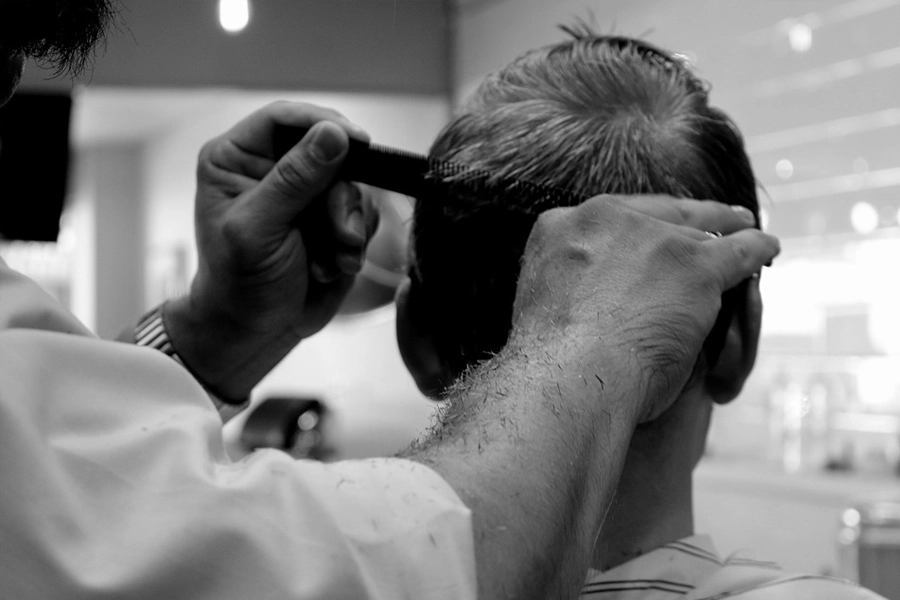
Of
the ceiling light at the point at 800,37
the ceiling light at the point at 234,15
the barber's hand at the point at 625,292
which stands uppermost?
the ceiling light at the point at 800,37

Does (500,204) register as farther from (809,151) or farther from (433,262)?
(809,151)

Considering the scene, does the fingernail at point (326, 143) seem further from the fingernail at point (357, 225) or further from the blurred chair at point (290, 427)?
the blurred chair at point (290, 427)

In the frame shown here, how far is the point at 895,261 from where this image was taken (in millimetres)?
2260

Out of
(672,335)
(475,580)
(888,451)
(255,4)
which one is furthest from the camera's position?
(888,451)

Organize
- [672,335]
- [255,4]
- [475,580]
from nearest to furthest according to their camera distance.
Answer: [475,580]
[672,335]
[255,4]

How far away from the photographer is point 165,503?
498mm

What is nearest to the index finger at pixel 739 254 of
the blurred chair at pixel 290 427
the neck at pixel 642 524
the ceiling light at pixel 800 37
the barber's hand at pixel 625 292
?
the barber's hand at pixel 625 292

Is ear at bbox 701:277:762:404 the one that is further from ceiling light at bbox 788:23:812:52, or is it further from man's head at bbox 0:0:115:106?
ceiling light at bbox 788:23:812:52

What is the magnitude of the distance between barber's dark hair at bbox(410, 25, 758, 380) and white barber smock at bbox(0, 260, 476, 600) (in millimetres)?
389

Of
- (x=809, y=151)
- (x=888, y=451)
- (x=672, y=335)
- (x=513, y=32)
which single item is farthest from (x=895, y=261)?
(x=672, y=335)

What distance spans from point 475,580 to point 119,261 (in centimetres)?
81

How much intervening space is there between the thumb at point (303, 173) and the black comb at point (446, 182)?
0.05 feet

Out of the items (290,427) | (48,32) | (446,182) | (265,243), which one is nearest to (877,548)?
(446,182)

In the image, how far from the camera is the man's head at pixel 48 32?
1.89 feet
